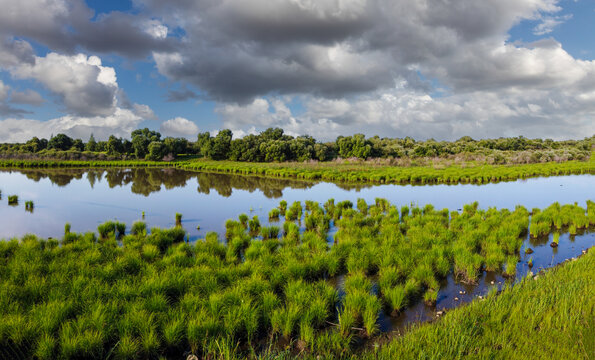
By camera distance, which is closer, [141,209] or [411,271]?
[411,271]

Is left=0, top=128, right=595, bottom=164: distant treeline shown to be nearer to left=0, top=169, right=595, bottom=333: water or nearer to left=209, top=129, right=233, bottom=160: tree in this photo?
left=209, top=129, right=233, bottom=160: tree

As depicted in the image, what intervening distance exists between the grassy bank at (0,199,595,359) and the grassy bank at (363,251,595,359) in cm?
12

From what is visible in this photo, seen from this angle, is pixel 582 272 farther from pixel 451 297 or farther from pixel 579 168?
pixel 579 168

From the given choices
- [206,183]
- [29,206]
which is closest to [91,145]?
[206,183]

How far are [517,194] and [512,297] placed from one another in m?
20.6

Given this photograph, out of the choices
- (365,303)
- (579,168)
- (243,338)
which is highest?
(579,168)

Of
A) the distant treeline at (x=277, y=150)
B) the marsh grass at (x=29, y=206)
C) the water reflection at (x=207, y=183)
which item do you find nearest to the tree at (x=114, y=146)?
the distant treeline at (x=277, y=150)

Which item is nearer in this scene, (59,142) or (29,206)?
(29,206)

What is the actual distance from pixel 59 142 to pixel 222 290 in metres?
118

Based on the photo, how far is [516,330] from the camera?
4.69 m

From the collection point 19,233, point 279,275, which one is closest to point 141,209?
point 19,233

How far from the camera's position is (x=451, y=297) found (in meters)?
6.77

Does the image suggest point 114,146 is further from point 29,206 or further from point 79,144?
point 29,206

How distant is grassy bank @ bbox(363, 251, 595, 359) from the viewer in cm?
415
